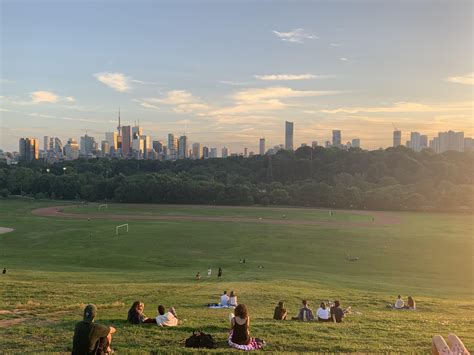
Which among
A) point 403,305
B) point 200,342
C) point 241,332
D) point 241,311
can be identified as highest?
point 241,311

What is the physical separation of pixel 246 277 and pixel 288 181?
10759cm

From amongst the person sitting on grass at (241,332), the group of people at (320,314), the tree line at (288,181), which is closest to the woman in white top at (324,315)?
the group of people at (320,314)

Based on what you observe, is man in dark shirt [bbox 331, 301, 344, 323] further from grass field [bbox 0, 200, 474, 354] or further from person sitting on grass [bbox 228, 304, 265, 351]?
person sitting on grass [bbox 228, 304, 265, 351]

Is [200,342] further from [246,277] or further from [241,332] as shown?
[246,277]

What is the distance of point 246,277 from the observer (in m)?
28.9

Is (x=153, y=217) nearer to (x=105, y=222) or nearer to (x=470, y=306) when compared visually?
(x=105, y=222)

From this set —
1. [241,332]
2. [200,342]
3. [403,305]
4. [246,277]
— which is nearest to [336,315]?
[403,305]

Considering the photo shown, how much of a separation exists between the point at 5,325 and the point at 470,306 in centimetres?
1931

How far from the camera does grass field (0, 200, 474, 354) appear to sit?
11805 millimetres

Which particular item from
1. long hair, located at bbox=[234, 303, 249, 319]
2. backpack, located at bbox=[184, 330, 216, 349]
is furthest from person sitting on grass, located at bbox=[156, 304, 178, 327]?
long hair, located at bbox=[234, 303, 249, 319]

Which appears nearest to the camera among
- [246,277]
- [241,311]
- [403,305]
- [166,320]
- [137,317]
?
[241,311]

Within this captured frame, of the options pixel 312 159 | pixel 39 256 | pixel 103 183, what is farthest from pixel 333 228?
pixel 312 159

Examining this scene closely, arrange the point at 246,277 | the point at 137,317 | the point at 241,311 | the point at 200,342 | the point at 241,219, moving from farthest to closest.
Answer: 1. the point at 241,219
2. the point at 246,277
3. the point at 137,317
4. the point at 200,342
5. the point at 241,311

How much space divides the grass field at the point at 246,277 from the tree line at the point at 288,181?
18.0 m
